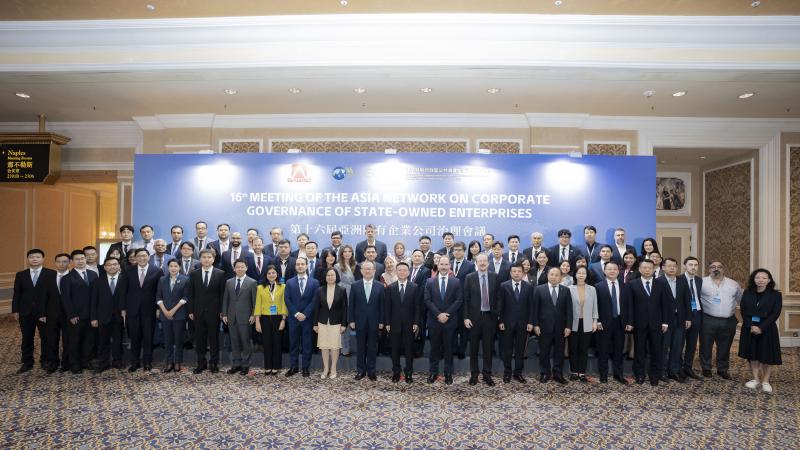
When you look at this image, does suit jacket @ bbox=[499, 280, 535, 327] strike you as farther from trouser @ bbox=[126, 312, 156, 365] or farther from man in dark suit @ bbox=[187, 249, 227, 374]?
trouser @ bbox=[126, 312, 156, 365]

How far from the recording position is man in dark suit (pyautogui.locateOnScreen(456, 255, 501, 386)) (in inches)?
185

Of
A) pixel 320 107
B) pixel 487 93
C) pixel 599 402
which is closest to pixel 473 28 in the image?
pixel 487 93

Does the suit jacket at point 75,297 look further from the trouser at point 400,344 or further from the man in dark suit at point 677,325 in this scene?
the man in dark suit at point 677,325

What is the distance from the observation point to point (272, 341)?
502 centimetres

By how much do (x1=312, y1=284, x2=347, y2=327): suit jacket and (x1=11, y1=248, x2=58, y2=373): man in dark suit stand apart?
295 centimetres

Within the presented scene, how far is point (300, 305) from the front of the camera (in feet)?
16.1

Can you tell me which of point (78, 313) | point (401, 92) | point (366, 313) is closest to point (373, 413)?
point (366, 313)

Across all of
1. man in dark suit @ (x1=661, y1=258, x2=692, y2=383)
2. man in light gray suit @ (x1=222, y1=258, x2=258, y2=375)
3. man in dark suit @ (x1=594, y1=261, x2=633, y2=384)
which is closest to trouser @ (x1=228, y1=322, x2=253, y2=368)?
man in light gray suit @ (x1=222, y1=258, x2=258, y2=375)

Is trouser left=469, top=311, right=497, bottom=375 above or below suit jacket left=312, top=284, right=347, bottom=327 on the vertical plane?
below

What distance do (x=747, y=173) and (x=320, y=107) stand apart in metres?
7.23

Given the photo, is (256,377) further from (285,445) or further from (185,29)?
(185,29)

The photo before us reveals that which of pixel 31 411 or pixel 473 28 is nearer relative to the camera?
pixel 31 411

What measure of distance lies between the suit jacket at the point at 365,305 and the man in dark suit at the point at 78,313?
2956 mm

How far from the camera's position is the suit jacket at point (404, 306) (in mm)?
4766
